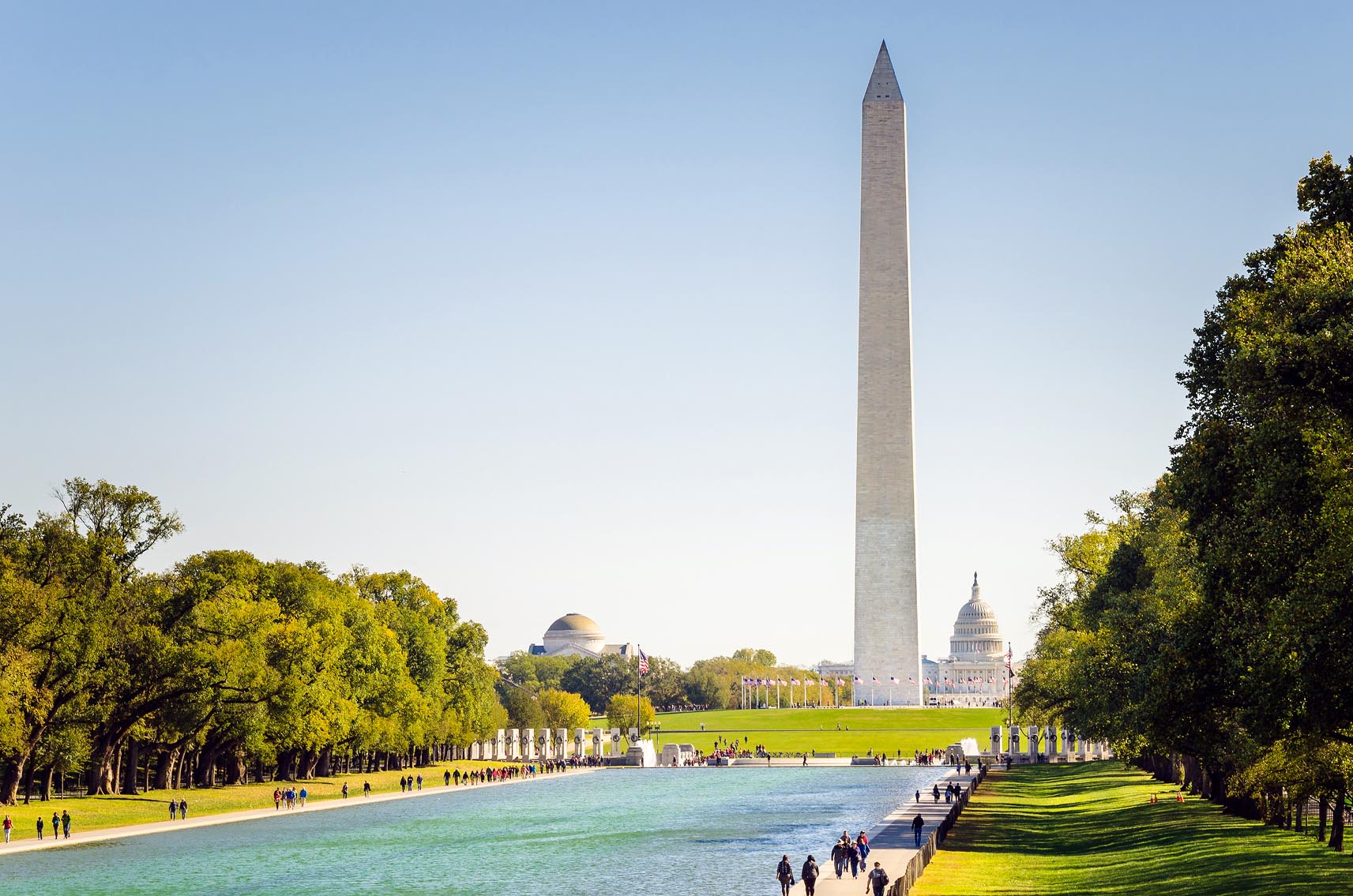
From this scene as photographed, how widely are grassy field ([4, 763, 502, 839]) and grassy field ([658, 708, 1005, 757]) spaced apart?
162 ft

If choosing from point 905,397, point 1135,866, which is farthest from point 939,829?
point 905,397

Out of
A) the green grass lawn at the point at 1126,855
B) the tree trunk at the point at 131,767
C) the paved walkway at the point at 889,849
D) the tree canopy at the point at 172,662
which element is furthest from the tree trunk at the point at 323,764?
the green grass lawn at the point at 1126,855

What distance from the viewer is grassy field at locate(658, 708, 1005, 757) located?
125m

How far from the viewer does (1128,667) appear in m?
41.7

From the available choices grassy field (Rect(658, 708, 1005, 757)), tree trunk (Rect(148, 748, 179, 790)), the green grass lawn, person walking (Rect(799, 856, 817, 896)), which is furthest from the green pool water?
grassy field (Rect(658, 708, 1005, 757))

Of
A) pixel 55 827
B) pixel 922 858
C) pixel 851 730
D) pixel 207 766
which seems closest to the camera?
pixel 922 858

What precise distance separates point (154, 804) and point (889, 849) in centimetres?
3290

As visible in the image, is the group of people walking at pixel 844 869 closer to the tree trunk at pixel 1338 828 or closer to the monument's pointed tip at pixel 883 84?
the tree trunk at pixel 1338 828

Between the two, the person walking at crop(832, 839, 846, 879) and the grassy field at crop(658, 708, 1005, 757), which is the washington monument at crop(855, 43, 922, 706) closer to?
the grassy field at crop(658, 708, 1005, 757)

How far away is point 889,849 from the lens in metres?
40.6

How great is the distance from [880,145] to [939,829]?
8319 centimetres

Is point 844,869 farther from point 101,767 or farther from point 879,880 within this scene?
point 101,767

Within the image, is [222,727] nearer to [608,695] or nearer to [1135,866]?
[1135,866]

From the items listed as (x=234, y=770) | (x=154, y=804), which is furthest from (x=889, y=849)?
(x=234, y=770)
